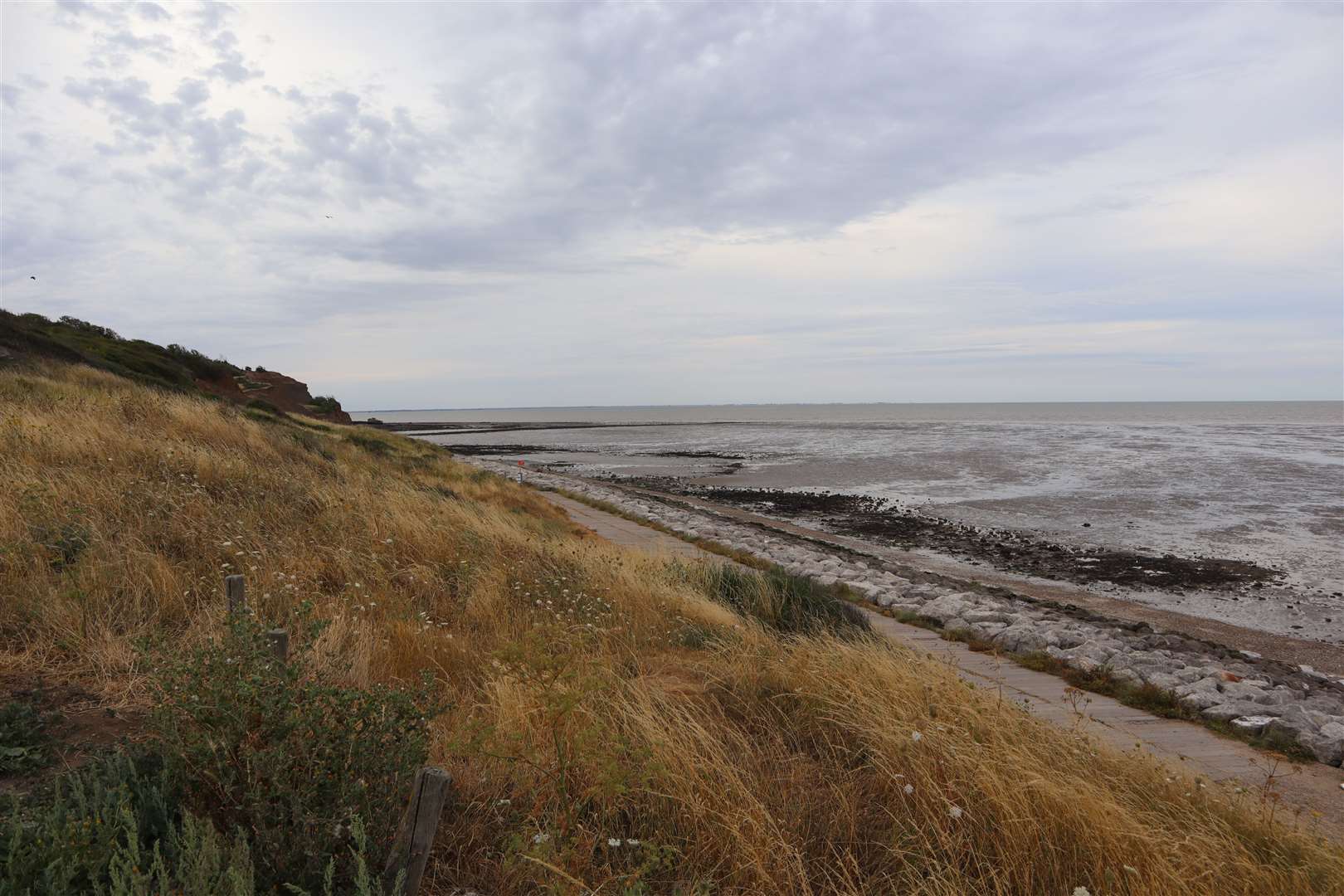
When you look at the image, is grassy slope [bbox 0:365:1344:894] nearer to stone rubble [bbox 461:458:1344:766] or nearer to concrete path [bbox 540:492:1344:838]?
concrete path [bbox 540:492:1344:838]

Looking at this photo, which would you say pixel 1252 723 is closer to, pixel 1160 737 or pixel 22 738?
pixel 1160 737

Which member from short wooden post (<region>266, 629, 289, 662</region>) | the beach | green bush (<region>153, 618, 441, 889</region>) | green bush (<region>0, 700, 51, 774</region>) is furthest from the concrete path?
the beach

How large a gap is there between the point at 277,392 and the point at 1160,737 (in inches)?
1835

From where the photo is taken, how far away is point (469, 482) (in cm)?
1958

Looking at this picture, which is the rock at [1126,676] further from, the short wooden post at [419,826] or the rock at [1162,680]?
the short wooden post at [419,826]

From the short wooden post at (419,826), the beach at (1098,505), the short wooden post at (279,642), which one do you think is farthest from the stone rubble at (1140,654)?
the short wooden post at (279,642)

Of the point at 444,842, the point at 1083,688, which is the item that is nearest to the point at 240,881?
the point at 444,842

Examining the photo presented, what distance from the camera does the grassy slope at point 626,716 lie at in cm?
304

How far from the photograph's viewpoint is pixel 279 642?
3637 mm

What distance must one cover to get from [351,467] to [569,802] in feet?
39.2

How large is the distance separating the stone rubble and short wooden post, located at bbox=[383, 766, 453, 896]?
6.76m

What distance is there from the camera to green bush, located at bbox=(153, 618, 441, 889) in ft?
8.52

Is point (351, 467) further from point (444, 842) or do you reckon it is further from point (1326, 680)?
point (1326, 680)

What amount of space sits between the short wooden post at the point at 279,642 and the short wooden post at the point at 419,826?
144 cm
